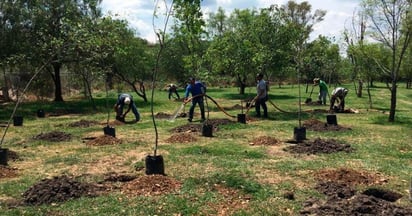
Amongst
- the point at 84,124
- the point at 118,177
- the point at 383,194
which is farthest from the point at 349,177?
the point at 84,124

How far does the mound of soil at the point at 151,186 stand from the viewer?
754cm

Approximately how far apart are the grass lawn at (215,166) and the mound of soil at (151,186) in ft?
0.21

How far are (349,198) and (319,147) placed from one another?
13.5ft

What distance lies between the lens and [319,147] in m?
11.0

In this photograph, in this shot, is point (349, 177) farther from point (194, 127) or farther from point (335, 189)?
point (194, 127)

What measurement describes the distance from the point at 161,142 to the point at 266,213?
6596 mm

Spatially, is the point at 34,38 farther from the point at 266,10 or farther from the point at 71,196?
the point at 71,196

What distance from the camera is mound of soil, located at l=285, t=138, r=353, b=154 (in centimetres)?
1082

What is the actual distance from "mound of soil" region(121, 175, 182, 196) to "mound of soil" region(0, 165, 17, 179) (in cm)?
262

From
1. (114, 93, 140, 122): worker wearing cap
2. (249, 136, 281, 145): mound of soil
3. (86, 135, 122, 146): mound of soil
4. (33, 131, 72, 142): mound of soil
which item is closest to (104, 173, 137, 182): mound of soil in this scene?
(86, 135, 122, 146): mound of soil

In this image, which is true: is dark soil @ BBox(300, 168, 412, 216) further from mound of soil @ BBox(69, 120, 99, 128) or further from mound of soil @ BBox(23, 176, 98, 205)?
mound of soil @ BBox(69, 120, 99, 128)

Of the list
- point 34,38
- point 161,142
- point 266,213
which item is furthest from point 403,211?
point 34,38

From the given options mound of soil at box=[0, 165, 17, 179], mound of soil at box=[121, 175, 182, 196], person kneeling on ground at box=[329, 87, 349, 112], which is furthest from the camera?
person kneeling on ground at box=[329, 87, 349, 112]

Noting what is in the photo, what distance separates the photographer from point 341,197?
7.11m
